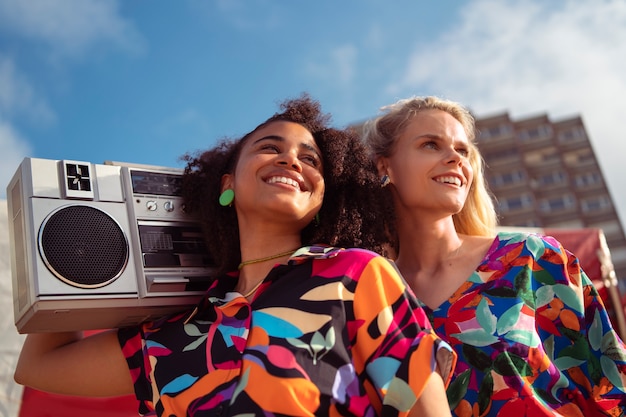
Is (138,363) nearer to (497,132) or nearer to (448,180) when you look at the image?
(448,180)

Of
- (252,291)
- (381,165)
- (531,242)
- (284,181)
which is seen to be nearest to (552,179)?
(381,165)

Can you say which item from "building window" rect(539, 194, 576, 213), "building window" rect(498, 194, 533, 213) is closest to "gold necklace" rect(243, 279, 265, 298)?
"building window" rect(498, 194, 533, 213)

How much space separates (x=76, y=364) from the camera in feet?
7.45

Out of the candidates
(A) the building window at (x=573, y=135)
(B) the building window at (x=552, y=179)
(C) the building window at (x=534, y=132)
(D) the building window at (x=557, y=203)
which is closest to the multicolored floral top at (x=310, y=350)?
(D) the building window at (x=557, y=203)

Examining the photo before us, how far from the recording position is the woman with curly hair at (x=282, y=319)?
174cm

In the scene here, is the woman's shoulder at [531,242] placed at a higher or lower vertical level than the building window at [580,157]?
lower

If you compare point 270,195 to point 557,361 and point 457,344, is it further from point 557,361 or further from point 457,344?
point 557,361

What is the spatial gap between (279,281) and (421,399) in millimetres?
556

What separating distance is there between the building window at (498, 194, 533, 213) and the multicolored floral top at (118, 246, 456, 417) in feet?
155

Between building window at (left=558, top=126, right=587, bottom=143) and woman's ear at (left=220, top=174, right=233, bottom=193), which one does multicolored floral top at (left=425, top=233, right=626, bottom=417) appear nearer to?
woman's ear at (left=220, top=174, right=233, bottom=193)

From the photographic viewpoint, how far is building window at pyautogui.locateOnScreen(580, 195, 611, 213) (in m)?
47.7

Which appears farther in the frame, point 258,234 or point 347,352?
point 258,234

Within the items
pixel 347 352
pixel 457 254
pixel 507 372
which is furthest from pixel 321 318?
pixel 457 254

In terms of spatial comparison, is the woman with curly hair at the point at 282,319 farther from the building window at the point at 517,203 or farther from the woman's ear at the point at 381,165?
the building window at the point at 517,203
